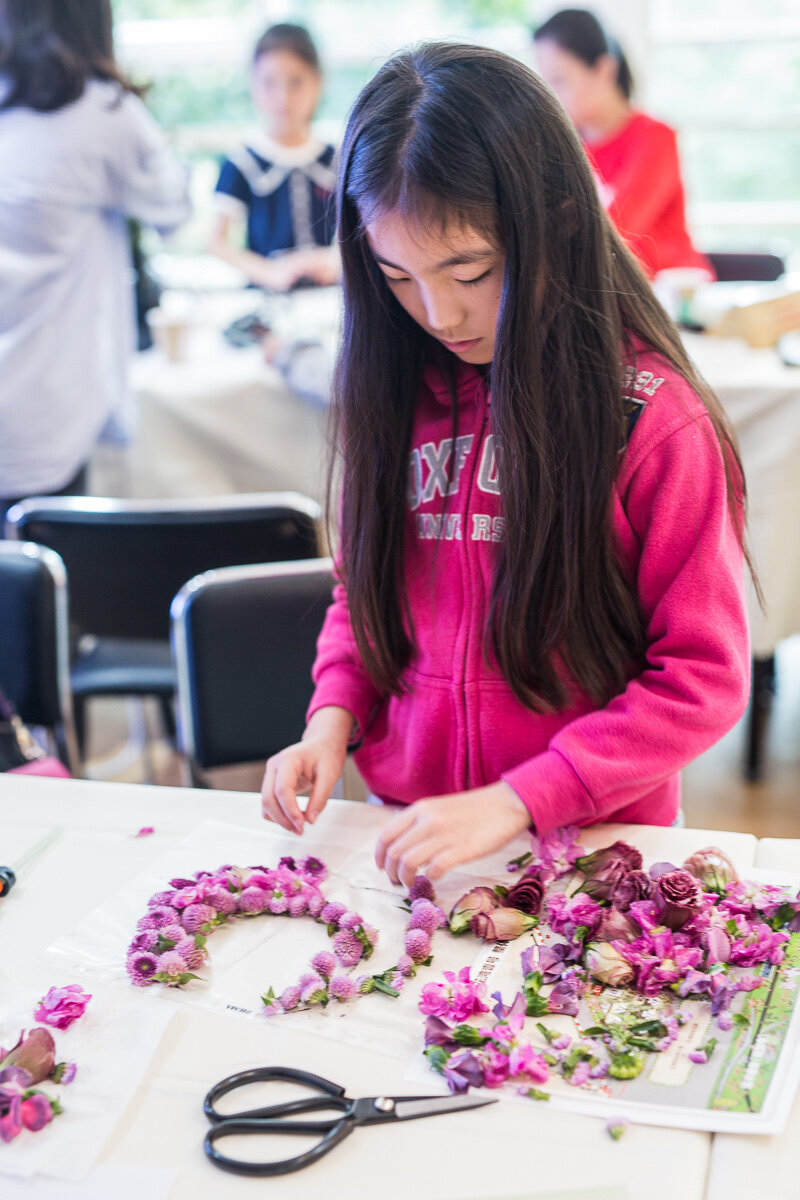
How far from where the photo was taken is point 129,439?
7.73 ft

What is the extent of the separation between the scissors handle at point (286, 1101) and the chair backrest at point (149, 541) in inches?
48.7

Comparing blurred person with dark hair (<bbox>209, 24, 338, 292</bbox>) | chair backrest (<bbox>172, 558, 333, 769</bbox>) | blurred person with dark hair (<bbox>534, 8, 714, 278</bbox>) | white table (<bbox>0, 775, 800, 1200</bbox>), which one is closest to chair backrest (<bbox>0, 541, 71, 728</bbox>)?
chair backrest (<bbox>172, 558, 333, 769</bbox>)

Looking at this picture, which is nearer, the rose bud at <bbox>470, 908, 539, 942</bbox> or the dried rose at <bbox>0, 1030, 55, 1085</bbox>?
the dried rose at <bbox>0, 1030, 55, 1085</bbox>

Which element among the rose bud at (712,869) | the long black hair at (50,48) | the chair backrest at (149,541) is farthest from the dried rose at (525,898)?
the long black hair at (50,48)

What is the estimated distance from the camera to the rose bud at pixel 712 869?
0.84 m

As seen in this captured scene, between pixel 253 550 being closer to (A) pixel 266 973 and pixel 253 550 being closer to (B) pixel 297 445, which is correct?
(B) pixel 297 445

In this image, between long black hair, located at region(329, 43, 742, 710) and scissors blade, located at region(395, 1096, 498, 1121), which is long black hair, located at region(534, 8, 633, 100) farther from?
scissors blade, located at region(395, 1096, 498, 1121)

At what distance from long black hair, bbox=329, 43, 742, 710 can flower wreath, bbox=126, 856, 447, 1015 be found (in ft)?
0.87

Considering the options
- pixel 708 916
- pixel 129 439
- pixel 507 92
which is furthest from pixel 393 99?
pixel 129 439

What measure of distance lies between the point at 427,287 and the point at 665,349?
0.72 feet

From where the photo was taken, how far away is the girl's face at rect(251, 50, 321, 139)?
304 cm

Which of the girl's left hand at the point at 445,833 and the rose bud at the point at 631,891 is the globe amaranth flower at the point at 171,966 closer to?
the girl's left hand at the point at 445,833

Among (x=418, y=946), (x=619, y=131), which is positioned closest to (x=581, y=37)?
(x=619, y=131)

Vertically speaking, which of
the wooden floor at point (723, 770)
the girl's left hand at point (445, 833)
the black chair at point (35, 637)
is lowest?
the wooden floor at point (723, 770)
